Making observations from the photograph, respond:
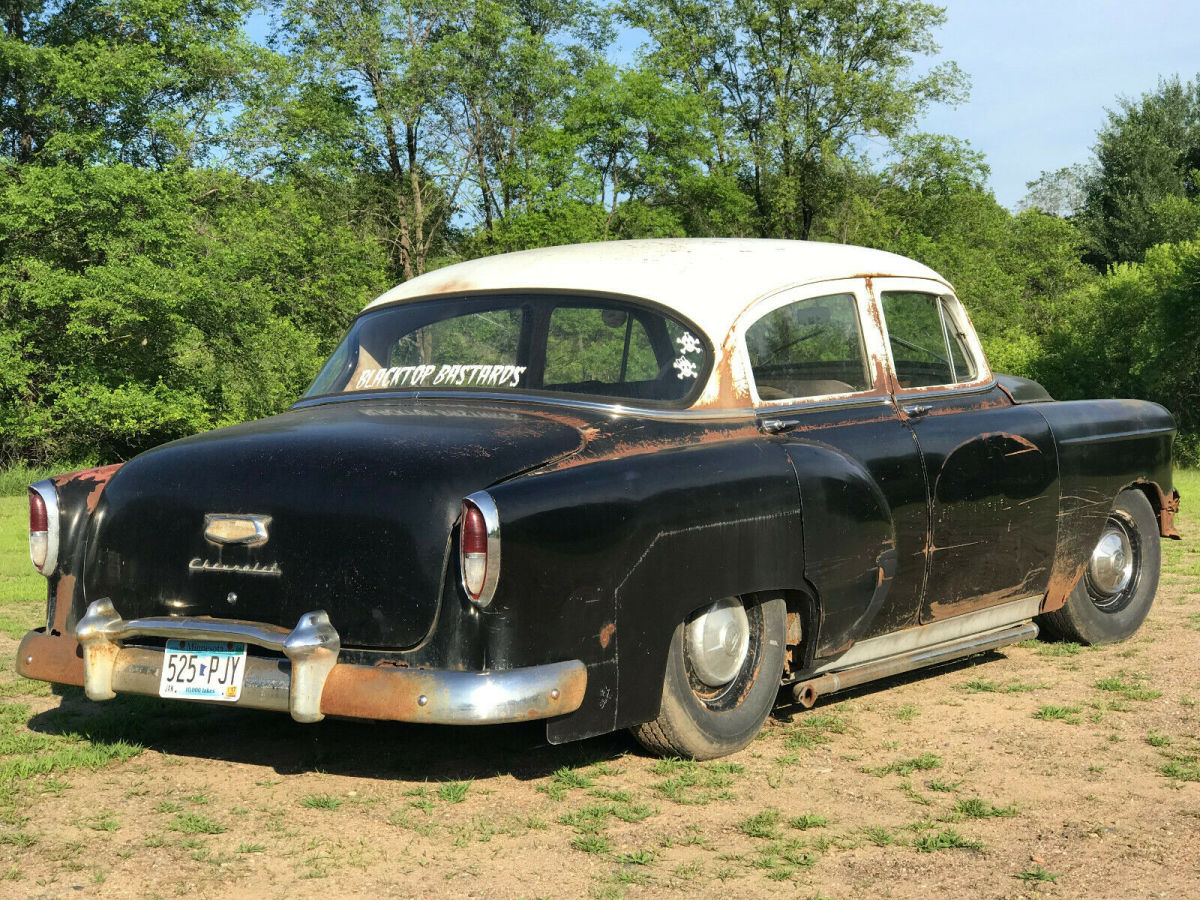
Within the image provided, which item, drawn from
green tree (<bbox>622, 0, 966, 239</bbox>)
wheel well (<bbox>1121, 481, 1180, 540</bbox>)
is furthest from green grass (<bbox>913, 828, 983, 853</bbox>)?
green tree (<bbox>622, 0, 966, 239</bbox>)

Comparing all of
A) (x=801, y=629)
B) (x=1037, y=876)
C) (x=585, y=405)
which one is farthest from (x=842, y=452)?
(x=1037, y=876)

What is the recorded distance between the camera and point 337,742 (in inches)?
191

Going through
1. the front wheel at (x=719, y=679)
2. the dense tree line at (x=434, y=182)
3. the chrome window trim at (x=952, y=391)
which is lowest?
the front wheel at (x=719, y=679)

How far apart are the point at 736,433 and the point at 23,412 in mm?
25367

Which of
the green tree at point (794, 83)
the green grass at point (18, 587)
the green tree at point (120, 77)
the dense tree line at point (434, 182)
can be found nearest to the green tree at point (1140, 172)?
the dense tree line at point (434, 182)

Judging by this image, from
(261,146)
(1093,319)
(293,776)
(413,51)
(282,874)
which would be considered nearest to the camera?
(282,874)

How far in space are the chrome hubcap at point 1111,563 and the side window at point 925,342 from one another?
4.32 ft

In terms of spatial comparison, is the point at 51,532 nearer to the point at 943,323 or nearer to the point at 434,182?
the point at 943,323

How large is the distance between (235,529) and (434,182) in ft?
127

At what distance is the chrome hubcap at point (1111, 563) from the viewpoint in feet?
21.8

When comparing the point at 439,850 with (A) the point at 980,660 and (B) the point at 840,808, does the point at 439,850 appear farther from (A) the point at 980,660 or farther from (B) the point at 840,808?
(A) the point at 980,660

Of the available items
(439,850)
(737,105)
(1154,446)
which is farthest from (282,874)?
(737,105)

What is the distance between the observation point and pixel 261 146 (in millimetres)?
32938

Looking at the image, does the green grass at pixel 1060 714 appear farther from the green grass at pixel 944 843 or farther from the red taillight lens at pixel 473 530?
the red taillight lens at pixel 473 530
